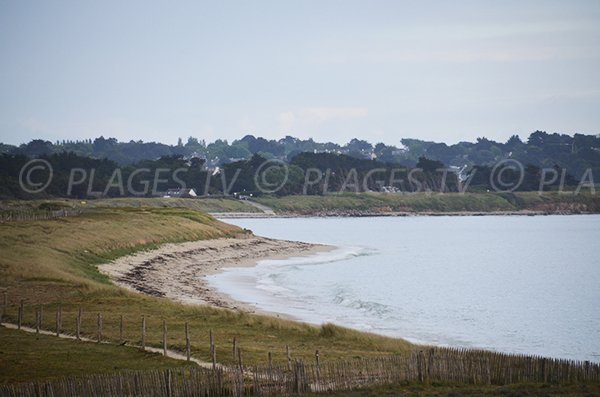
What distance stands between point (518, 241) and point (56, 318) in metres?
132

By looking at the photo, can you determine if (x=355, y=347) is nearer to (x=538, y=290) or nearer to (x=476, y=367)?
(x=476, y=367)

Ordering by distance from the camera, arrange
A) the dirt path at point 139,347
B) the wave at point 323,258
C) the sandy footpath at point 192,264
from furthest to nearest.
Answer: the wave at point 323,258 → the sandy footpath at point 192,264 → the dirt path at point 139,347

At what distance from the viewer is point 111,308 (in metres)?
46.1

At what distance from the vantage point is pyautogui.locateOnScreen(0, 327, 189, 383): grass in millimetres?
30320

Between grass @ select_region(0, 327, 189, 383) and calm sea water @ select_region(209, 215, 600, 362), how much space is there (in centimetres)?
1859

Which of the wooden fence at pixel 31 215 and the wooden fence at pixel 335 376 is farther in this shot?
the wooden fence at pixel 31 215

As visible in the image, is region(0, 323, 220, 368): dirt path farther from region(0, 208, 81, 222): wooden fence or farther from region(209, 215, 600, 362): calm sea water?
region(0, 208, 81, 222): wooden fence

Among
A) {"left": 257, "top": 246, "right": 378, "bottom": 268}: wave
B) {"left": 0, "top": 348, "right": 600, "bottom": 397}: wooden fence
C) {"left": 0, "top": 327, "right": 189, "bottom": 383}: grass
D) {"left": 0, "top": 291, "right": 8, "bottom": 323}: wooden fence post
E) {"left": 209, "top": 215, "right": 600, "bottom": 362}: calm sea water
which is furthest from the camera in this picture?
{"left": 257, "top": 246, "right": 378, "bottom": 268}: wave

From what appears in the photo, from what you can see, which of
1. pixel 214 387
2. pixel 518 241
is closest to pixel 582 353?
pixel 214 387

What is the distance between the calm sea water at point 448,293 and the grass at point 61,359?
61.0ft

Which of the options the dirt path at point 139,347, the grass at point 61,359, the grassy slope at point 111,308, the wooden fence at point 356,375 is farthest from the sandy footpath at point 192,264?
the wooden fence at point 356,375

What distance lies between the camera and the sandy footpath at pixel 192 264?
197 feet

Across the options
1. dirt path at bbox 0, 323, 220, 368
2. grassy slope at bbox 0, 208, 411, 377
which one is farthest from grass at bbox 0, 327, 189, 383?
grassy slope at bbox 0, 208, 411, 377

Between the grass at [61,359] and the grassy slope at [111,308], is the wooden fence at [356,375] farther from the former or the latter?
the grassy slope at [111,308]
